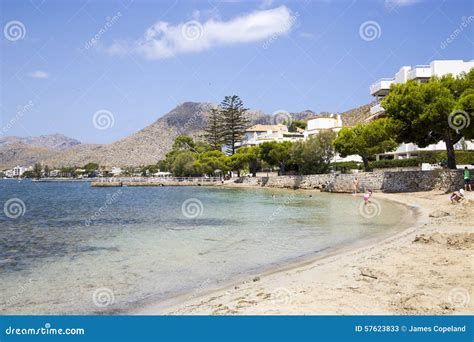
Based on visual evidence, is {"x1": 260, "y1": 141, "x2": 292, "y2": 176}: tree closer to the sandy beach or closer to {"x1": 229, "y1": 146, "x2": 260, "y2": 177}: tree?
{"x1": 229, "y1": 146, "x2": 260, "y2": 177}: tree

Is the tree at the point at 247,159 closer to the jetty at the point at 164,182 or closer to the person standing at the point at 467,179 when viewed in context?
the jetty at the point at 164,182

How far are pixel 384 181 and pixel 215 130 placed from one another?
194ft

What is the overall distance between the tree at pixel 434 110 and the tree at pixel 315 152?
85.3 feet

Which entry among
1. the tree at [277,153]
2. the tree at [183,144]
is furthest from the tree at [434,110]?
the tree at [183,144]

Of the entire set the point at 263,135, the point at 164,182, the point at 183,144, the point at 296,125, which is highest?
the point at 296,125

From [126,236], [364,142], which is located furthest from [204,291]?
[364,142]

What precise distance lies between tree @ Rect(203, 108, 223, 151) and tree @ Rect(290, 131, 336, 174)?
32501 millimetres

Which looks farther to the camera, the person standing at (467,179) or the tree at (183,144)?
the tree at (183,144)

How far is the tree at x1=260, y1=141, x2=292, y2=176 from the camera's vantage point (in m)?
67.6

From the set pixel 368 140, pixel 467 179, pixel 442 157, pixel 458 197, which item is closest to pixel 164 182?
pixel 368 140

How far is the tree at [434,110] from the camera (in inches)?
1099

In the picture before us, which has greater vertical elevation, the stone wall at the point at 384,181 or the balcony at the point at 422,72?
the balcony at the point at 422,72

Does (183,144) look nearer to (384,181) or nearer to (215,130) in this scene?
(215,130)

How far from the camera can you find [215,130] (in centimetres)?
9550
